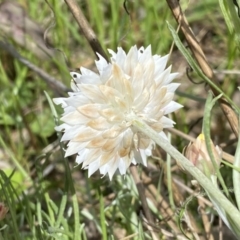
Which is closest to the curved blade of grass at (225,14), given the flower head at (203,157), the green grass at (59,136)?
the green grass at (59,136)

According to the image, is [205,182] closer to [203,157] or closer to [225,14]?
[203,157]

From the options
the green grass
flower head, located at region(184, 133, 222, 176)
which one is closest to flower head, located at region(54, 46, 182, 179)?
flower head, located at region(184, 133, 222, 176)

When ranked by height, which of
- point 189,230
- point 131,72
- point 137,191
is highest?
point 131,72

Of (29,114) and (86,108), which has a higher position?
(29,114)

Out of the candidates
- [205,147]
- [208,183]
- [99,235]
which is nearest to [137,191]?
[99,235]

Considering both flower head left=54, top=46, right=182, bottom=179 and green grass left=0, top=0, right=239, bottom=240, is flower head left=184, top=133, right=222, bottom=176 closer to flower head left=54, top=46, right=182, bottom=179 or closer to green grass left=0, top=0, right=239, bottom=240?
flower head left=54, top=46, right=182, bottom=179

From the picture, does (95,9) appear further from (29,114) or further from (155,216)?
(155,216)

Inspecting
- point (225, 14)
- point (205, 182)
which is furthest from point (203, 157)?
point (225, 14)
